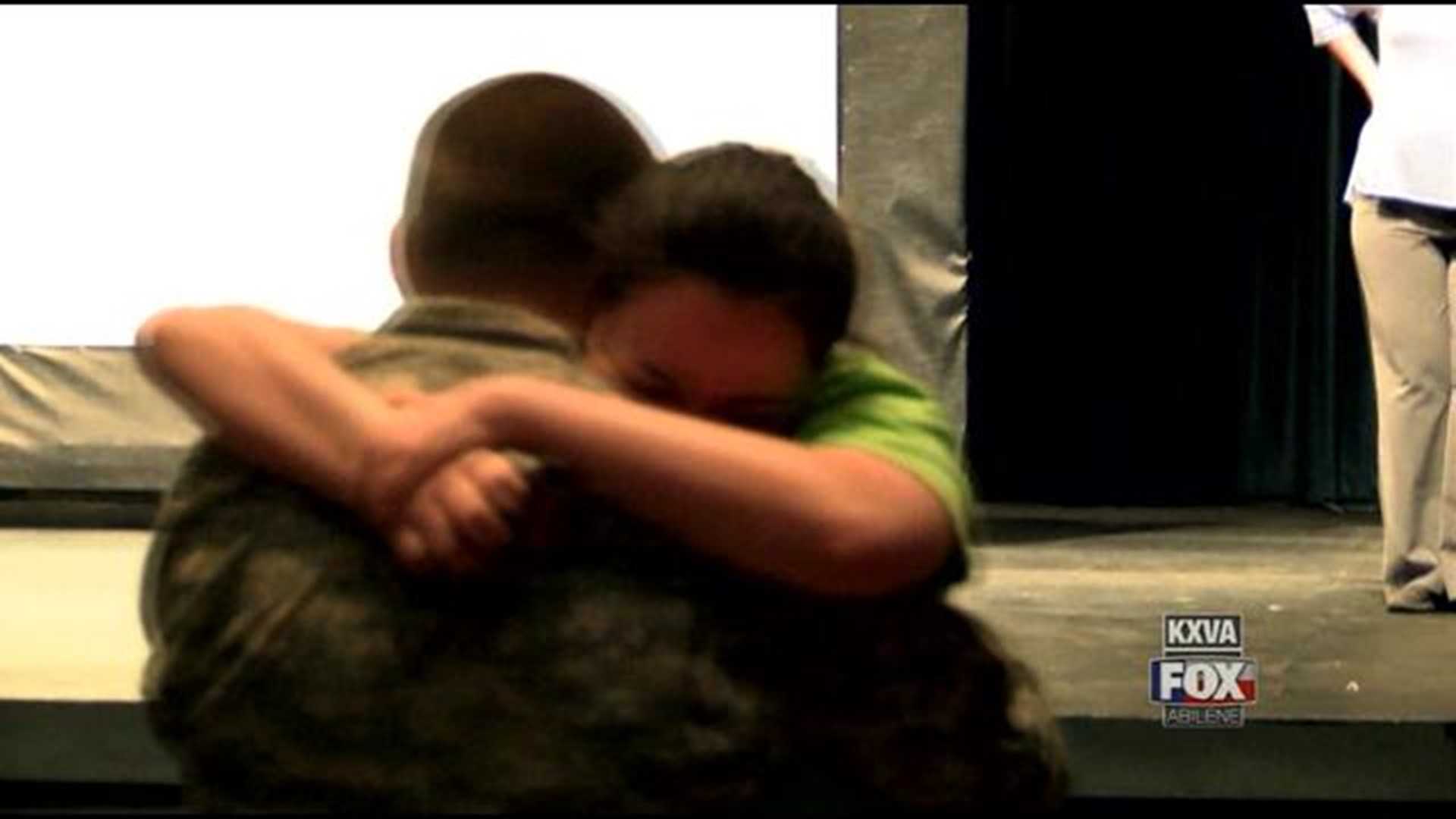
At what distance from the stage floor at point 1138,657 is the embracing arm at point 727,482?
91 mm

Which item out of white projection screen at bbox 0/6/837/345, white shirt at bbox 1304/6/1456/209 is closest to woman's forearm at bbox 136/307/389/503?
white shirt at bbox 1304/6/1456/209

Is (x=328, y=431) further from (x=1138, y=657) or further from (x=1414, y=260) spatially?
(x=1414, y=260)

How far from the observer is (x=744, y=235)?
27.1 inches

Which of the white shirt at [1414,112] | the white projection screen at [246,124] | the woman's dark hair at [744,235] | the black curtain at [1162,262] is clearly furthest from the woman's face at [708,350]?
the black curtain at [1162,262]

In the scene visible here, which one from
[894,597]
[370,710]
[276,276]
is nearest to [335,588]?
[370,710]

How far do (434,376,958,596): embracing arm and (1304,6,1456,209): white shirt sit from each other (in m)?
2.41

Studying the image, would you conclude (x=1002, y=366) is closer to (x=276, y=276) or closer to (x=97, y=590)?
(x=276, y=276)

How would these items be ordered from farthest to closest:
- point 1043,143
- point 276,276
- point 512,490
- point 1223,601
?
point 1043,143
point 276,276
point 1223,601
point 512,490

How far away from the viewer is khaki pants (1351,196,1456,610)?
9.81ft

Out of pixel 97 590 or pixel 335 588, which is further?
pixel 97 590

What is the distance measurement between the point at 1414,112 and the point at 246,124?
67.8 inches

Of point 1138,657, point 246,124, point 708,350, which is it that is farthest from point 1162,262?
point 708,350

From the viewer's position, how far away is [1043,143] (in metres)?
5.25

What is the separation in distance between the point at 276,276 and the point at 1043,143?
1965 millimetres
